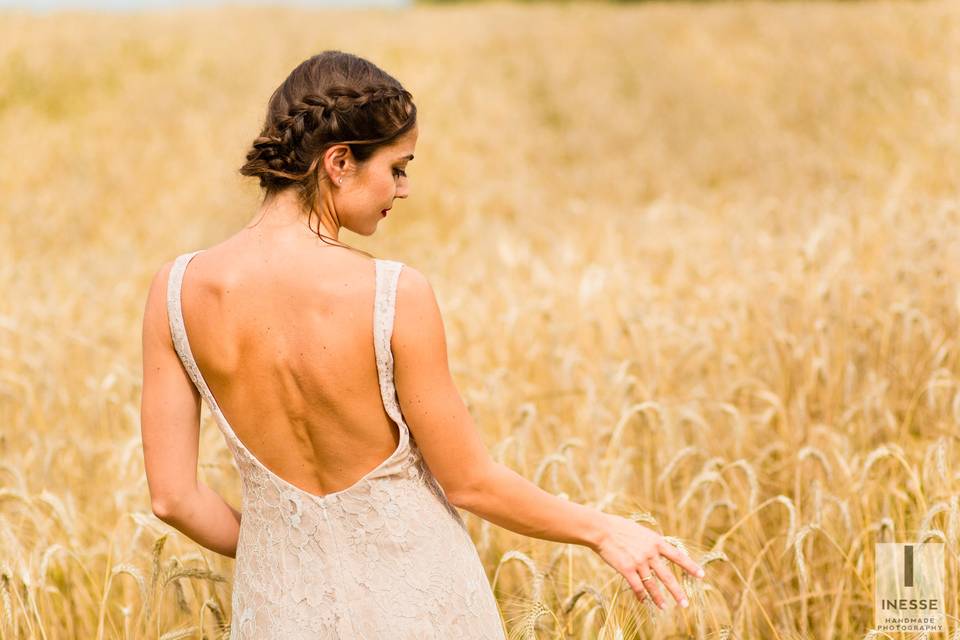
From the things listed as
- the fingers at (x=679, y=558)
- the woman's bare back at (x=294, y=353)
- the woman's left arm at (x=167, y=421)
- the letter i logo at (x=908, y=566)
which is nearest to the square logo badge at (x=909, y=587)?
the letter i logo at (x=908, y=566)

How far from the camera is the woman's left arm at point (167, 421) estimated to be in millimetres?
1621

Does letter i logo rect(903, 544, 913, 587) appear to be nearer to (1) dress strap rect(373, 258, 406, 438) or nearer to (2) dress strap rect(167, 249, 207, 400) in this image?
(1) dress strap rect(373, 258, 406, 438)

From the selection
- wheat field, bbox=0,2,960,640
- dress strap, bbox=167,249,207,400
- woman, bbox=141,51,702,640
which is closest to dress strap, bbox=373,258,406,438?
woman, bbox=141,51,702,640

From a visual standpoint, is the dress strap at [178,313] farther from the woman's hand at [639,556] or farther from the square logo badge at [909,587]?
the square logo badge at [909,587]

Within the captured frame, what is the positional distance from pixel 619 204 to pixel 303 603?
8.89m

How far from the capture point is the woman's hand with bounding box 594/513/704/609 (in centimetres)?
162

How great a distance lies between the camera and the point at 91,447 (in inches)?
144

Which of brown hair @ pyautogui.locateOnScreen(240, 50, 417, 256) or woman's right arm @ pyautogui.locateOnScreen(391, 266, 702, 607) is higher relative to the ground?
brown hair @ pyautogui.locateOnScreen(240, 50, 417, 256)

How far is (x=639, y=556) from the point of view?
1.63 m

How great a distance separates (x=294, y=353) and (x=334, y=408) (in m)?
0.12

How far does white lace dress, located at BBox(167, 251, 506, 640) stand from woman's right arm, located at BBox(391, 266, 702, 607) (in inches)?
2.5

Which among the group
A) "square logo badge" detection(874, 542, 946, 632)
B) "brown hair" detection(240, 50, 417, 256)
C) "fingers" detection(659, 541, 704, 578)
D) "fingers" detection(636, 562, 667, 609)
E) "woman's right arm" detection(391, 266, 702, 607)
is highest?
"brown hair" detection(240, 50, 417, 256)

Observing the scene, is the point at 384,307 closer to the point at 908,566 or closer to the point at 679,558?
the point at 679,558

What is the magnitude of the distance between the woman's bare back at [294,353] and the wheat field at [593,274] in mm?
560
